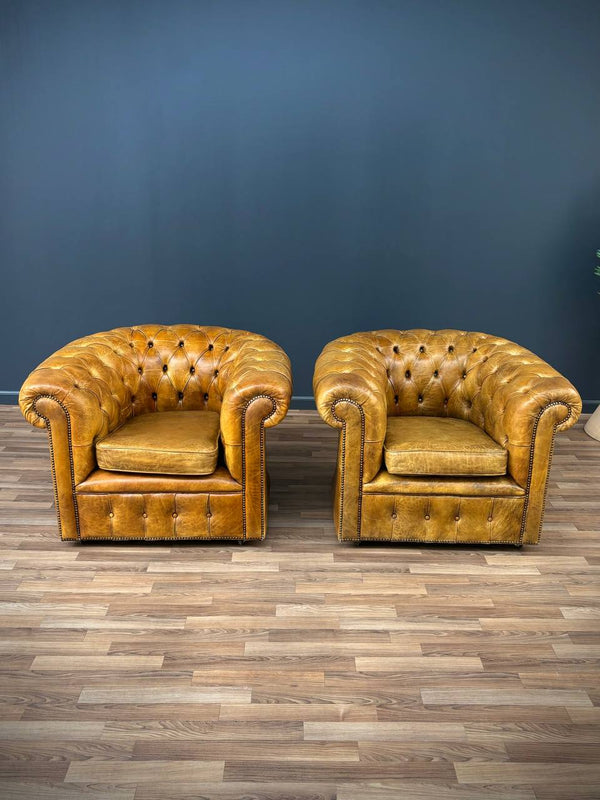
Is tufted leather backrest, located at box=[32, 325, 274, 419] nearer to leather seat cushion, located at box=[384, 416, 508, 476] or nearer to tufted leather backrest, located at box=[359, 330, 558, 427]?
tufted leather backrest, located at box=[359, 330, 558, 427]

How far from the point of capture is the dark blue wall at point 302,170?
454cm

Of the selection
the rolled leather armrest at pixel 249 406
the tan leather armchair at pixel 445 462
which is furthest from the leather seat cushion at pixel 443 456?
the rolled leather armrest at pixel 249 406

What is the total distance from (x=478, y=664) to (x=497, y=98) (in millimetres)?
3675

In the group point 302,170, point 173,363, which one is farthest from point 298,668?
point 302,170

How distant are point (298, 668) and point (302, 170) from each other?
3.38 meters

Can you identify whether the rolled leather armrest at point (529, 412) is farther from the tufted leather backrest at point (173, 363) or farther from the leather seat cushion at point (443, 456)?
the tufted leather backrest at point (173, 363)

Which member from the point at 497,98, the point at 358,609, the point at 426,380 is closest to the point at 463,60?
the point at 497,98

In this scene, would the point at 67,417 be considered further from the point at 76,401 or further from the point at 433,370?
the point at 433,370

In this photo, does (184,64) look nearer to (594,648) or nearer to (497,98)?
(497,98)

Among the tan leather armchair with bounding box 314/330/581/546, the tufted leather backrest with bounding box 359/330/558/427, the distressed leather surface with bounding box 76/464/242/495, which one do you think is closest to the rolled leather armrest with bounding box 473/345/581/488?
the tan leather armchair with bounding box 314/330/581/546

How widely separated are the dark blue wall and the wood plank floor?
75.7 inches

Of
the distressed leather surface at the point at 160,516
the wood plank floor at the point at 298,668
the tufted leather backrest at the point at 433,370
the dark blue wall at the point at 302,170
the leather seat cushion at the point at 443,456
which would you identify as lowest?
the wood plank floor at the point at 298,668

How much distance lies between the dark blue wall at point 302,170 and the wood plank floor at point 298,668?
1.92 metres

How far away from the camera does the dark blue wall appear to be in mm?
4543
